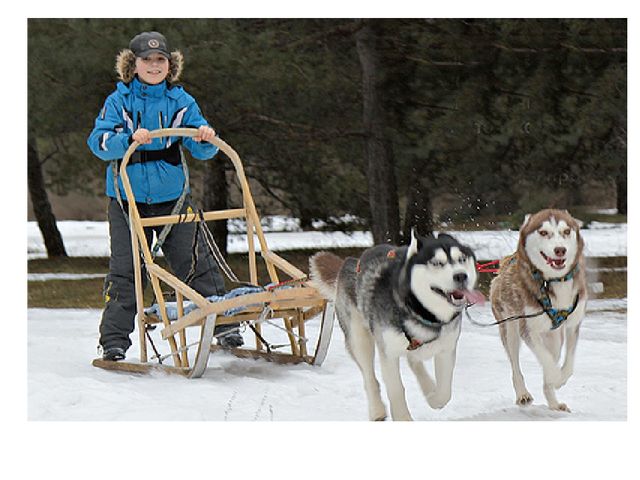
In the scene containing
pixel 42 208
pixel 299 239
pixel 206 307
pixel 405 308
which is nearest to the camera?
pixel 405 308

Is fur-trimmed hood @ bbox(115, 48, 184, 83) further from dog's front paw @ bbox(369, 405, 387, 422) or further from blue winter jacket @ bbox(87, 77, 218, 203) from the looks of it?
dog's front paw @ bbox(369, 405, 387, 422)

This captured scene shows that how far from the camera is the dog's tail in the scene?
11.4 feet

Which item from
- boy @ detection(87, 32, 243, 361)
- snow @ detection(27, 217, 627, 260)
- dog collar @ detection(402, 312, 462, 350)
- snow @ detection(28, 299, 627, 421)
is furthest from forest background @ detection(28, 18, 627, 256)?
dog collar @ detection(402, 312, 462, 350)

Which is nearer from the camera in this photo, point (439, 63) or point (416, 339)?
point (416, 339)

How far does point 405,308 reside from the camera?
9.66 ft

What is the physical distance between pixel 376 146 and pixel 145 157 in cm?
461

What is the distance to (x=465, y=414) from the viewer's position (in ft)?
12.0

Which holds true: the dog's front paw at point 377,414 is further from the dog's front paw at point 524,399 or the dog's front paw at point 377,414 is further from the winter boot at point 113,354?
the winter boot at point 113,354

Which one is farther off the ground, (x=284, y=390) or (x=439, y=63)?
(x=439, y=63)

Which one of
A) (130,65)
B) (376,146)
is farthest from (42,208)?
(130,65)

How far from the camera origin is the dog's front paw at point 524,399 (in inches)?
140

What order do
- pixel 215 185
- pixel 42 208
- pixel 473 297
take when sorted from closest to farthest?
pixel 473 297 < pixel 215 185 < pixel 42 208

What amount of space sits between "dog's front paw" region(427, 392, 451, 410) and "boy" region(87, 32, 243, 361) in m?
1.78

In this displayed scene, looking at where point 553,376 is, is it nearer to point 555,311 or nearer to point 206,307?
point 555,311
